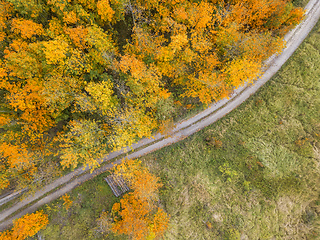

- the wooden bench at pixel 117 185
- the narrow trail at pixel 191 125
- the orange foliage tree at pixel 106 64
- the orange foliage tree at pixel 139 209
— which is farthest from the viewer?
the narrow trail at pixel 191 125

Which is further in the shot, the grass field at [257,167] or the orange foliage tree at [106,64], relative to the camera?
the grass field at [257,167]

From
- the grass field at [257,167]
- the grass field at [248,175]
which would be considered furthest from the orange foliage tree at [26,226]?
the grass field at [257,167]

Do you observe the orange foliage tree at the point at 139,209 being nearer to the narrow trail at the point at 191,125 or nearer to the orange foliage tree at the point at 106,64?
the narrow trail at the point at 191,125

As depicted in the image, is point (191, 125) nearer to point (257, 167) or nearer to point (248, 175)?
point (248, 175)

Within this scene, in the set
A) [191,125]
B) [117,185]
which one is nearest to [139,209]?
[117,185]

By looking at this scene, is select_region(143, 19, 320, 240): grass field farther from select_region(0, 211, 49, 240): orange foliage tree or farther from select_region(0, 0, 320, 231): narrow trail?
select_region(0, 211, 49, 240): orange foliage tree

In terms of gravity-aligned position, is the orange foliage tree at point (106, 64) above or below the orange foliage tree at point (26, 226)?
above

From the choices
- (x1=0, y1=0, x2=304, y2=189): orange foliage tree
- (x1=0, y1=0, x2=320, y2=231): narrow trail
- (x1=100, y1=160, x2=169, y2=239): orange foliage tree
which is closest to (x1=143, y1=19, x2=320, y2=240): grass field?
(x1=0, y1=0, x2=320, y2=231): narrow trail
